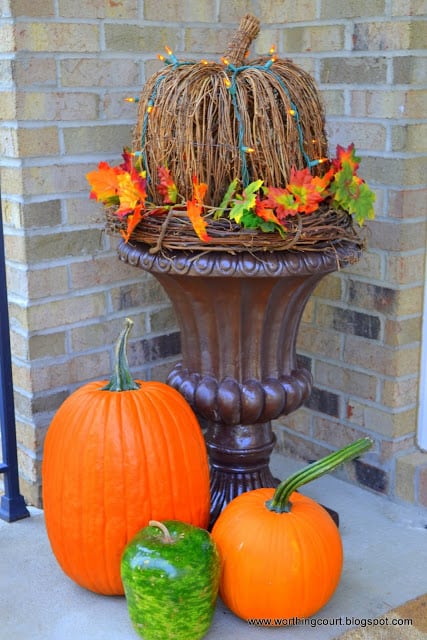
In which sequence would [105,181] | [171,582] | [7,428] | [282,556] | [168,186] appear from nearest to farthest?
[171,582] < [282,556] < [168,186] < [105,181] < [7,428]

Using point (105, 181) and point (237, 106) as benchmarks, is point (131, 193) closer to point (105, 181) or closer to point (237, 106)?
point (105, 181)

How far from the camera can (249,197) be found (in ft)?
6.32

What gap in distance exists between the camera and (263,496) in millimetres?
2072

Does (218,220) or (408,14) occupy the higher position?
(408,14)

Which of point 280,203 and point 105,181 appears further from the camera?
point 105,181

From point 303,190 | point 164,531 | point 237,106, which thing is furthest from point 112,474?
point 237,106

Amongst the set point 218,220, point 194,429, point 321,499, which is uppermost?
point 218,220

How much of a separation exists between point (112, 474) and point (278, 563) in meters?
0.45

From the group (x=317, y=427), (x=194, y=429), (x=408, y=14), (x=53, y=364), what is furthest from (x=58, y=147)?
(x=317, y=427)

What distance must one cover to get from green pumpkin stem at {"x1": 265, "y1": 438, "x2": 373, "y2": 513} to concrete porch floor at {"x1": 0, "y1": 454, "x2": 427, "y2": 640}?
0.31 m

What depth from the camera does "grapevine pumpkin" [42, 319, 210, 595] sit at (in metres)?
2.00

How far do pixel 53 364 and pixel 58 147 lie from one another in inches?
25.6

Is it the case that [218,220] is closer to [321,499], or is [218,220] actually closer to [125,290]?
[125,290]

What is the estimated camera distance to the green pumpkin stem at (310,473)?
1.96 meters
